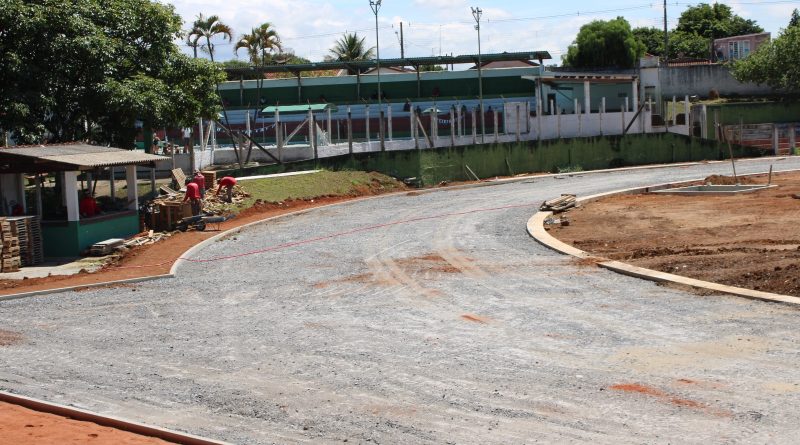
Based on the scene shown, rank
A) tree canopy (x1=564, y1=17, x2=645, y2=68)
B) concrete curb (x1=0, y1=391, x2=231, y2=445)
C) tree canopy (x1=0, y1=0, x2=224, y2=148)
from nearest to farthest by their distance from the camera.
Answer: concrete curb (x1=0, y1=391, x2=231, y2=445) → tree canopy (x1=0, y1=0, x2=224, y2=148) → tree canopy (x1=564, y1=17, x2=645, y2=68)

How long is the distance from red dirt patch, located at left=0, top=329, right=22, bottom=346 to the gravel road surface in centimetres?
9

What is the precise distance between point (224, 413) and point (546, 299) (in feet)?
24.4

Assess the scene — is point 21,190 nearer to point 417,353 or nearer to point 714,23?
point 417,353

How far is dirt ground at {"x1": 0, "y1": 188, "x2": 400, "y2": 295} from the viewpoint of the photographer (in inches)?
799

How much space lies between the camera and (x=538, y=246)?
888 inches

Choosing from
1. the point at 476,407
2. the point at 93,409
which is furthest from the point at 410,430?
the point at 93,409

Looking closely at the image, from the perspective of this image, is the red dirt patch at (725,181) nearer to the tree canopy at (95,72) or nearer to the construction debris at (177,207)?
the construction debris at (177,207)

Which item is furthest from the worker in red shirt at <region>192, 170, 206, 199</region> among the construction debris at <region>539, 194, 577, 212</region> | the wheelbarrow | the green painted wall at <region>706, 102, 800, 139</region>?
the green painted wall at <region>706, 102, 800, 139</region>

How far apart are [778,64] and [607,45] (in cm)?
1208

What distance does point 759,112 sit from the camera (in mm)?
62094

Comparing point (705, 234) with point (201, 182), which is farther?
point (201, 182)

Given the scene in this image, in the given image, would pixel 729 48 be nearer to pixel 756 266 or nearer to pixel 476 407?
pixel 756 266

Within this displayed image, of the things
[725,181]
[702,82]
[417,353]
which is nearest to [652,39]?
[702,82]

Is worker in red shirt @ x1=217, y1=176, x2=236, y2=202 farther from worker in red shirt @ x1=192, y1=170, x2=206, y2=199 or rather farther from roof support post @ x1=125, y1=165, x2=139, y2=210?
roof support post @ x1=125, y1=165, x2=139, y2=210
